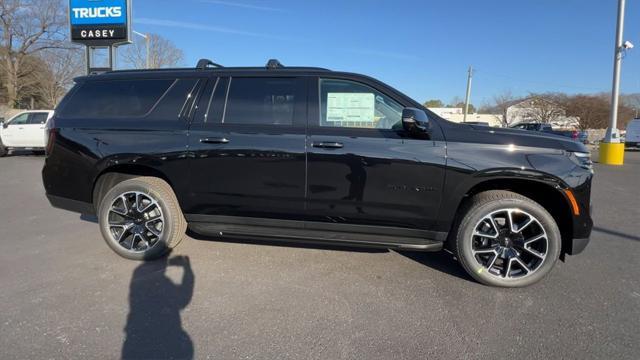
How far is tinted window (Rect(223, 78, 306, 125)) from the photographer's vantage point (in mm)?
3664

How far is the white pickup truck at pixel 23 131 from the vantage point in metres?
13.9

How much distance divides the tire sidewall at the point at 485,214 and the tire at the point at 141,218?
110 inches

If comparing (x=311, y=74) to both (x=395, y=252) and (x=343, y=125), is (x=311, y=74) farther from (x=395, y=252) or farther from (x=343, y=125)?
(x=395, y=252)

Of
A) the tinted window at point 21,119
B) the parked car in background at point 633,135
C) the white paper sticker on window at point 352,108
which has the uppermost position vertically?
the parked car in background at point 633,135

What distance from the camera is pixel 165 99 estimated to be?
12.7ft

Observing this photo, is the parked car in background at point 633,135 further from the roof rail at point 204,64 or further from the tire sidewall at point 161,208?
the tire sidewall at point 161,208

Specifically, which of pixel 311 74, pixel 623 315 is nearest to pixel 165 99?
pixel 311 74

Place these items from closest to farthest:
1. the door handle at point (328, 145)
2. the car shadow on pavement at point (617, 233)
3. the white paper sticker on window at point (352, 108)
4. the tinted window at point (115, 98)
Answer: the door handle at point (328, 145)
the white paper sticker on window at point (352, 108)
the tinted window at point (115, 98)
the car shadow on pavement at point (617, 233)

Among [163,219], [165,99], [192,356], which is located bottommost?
[192,356]

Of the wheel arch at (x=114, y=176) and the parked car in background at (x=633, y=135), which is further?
the parked car in background at (x=633, y=135)

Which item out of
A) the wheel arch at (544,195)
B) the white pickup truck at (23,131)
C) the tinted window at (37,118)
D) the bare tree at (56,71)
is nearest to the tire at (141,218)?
the wheel arch at (544,195)

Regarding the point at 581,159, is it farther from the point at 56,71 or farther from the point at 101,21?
the point at 56,71

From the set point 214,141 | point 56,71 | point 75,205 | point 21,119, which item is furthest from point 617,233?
point 56,71

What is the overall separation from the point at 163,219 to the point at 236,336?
170 cm
